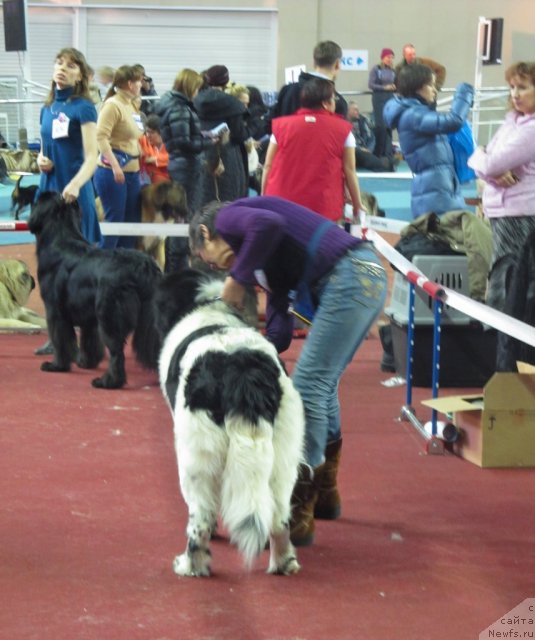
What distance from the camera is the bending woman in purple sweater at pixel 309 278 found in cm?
301

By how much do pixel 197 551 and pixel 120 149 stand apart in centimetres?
417

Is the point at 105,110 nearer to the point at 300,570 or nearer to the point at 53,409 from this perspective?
the point at 53,409

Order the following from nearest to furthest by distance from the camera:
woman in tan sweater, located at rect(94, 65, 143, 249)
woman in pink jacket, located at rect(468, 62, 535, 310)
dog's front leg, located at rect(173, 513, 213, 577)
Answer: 1. dog's front leg, located at rect(173, 513, 213, 577)
2. woman in pink jacket, located at rect(468, 62, 535, 310)
3. woman in tan sweater, located at rect(94, 65, 143, 249)

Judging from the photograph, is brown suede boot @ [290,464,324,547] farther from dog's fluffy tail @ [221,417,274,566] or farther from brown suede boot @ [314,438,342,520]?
dog's fluffy tail @ [221,417,274,566]

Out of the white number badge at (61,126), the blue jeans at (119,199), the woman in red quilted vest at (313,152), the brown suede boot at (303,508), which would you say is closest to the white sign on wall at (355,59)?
the blue jeans at (119,199)

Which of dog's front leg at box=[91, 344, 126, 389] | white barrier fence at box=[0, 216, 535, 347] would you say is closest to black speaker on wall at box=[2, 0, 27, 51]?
white barrier fence at box=[0, 216, 535, 347]

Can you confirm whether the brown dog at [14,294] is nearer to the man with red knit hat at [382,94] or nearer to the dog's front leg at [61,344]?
the dog's front leg at [61,344]

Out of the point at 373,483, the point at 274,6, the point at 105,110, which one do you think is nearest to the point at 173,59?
the point at 274,6

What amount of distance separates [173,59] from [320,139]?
1674 centimetres

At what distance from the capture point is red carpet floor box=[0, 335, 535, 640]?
2.73 meters

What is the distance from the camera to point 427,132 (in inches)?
236

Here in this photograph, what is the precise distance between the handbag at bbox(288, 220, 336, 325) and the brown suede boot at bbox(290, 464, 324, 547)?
0.53 metres

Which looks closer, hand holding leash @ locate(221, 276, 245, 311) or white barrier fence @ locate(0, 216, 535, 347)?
hand holding leash @ locate(221, 276, 245, 311)

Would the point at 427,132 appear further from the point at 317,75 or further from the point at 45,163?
the point at 45,163
